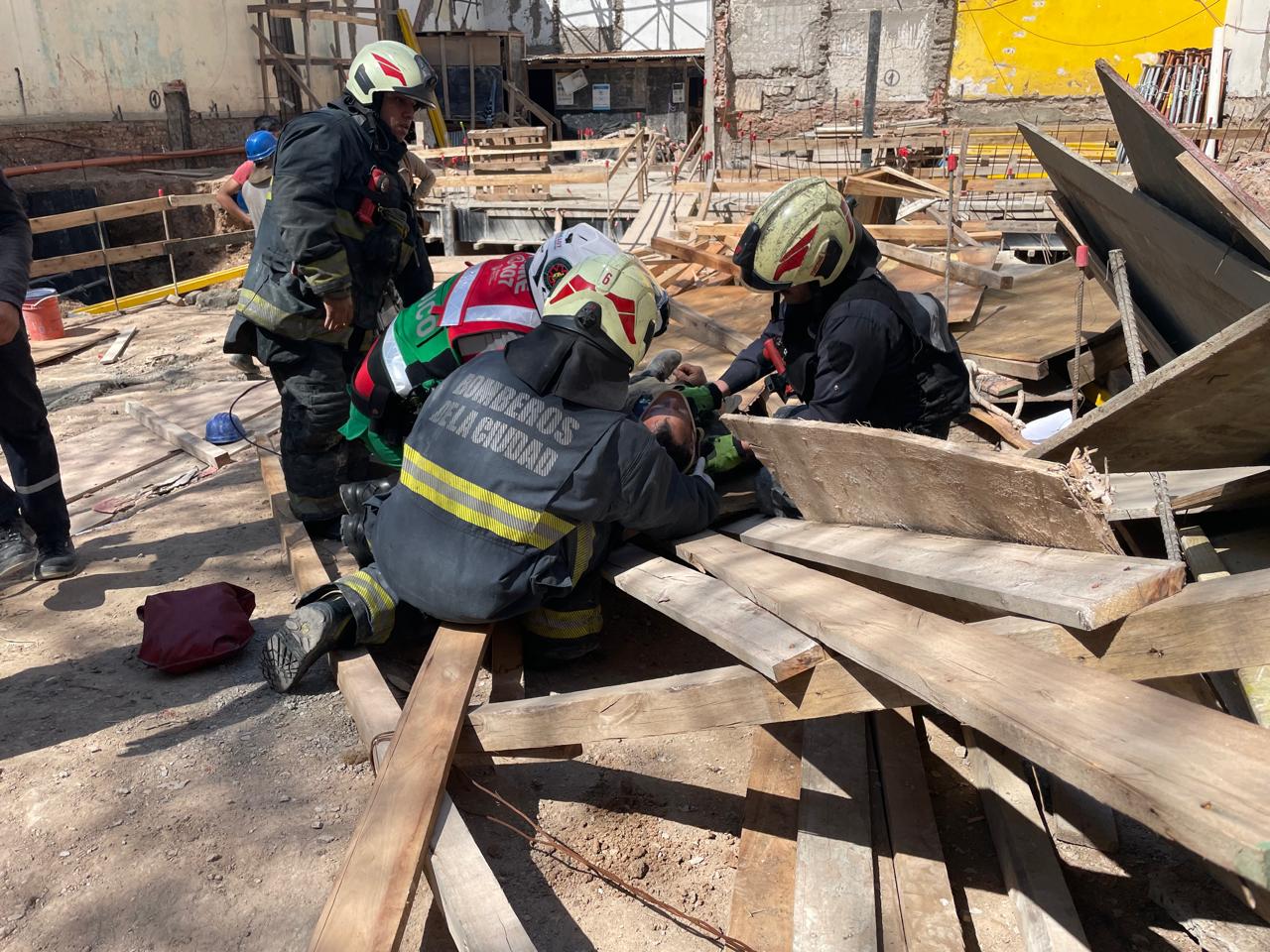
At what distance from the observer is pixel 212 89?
21.3 metres

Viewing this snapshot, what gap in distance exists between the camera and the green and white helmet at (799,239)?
3568mm

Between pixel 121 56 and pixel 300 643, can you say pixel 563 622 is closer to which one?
pixel 300 643

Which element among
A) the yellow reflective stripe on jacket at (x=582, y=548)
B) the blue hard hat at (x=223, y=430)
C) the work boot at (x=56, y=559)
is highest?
the yellow reflective stripe on jacket at (x=582, y=548)

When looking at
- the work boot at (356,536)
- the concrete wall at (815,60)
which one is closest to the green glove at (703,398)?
the work boot at (356,536)

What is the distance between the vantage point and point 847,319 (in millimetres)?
3574

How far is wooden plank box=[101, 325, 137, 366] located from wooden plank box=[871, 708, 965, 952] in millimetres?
9538

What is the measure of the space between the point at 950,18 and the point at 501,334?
1961 centimetres

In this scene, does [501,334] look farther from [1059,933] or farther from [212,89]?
[212,89]

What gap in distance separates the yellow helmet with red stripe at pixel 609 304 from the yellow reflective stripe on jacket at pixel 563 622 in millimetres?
907

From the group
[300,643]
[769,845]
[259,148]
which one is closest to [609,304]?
[300,643]

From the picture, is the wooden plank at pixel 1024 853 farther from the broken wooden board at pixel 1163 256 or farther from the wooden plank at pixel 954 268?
the wooden plank at pixel 954 268

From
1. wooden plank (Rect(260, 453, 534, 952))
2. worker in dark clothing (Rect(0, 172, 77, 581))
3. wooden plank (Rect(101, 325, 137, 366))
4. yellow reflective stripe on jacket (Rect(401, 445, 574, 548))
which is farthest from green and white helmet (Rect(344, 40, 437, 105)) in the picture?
wooden plank (Rect(101, 325, 137, 366))

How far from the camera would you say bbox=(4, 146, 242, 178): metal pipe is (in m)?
15.3

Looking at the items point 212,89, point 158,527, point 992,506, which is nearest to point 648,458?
point 992,506
